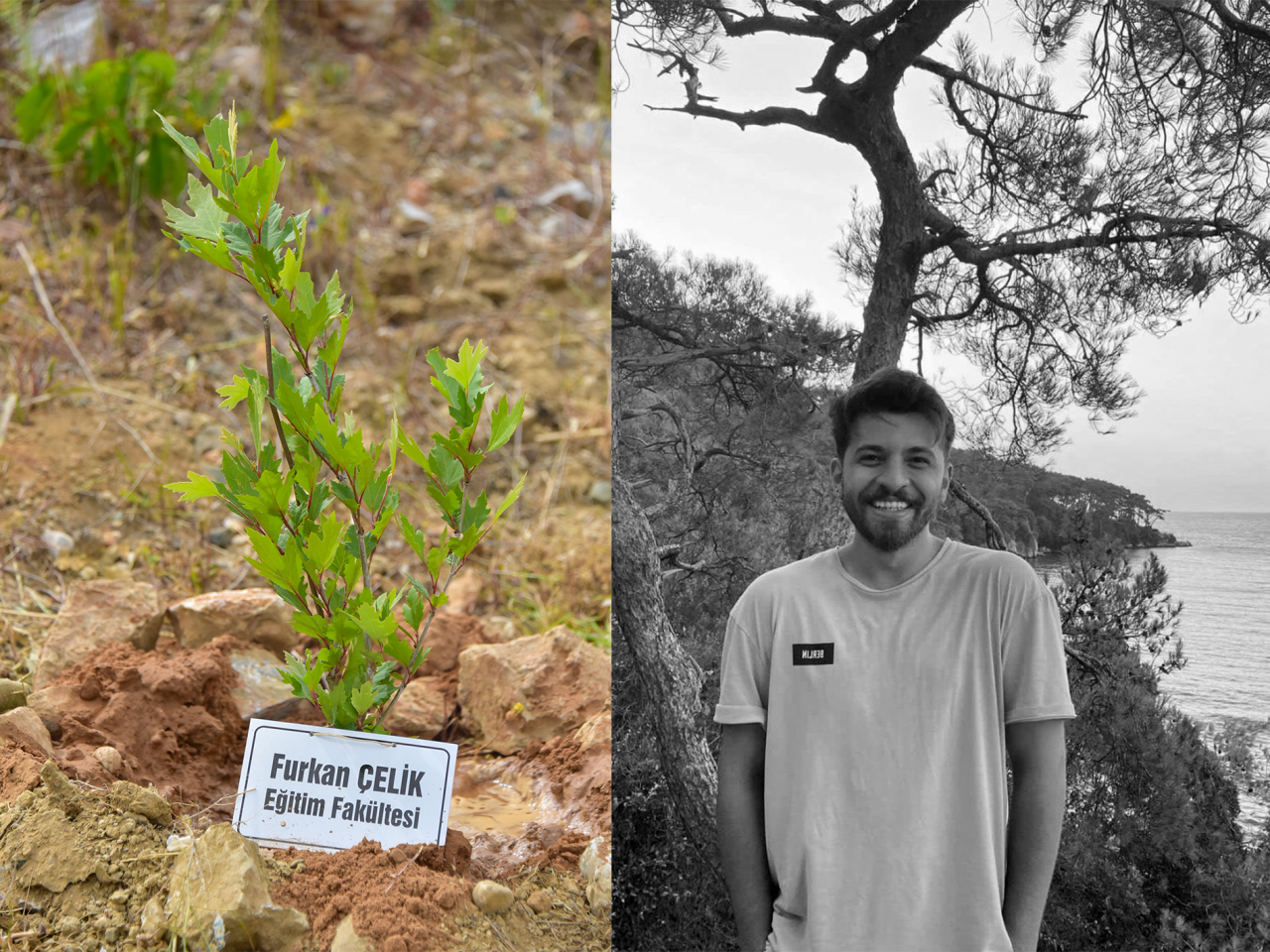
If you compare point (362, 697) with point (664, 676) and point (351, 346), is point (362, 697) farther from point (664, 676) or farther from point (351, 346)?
point (351, 346)

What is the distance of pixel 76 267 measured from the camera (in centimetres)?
355

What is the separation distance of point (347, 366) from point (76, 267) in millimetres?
932

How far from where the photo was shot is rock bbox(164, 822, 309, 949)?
1.56 m

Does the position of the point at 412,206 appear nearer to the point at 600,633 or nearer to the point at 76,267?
the point at 76,267

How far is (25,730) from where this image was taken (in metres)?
1.85

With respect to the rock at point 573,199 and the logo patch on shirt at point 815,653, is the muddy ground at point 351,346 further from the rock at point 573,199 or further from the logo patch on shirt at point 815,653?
the logo patch on shirt at point 815,653

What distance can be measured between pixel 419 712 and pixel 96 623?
710mm

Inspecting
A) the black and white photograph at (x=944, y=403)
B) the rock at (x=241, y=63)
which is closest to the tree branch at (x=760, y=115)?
the black and white photograph at (x=944, y=403)

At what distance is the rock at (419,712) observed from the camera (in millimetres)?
2250

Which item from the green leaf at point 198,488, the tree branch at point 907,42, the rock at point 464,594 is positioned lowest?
the rock at point 464,594

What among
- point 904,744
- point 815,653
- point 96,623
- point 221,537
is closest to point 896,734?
point 904,744

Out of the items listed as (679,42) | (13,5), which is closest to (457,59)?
(13,5)

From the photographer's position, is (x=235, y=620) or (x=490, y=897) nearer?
(x=490, y=897)

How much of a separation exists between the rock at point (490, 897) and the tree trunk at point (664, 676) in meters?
0.36
